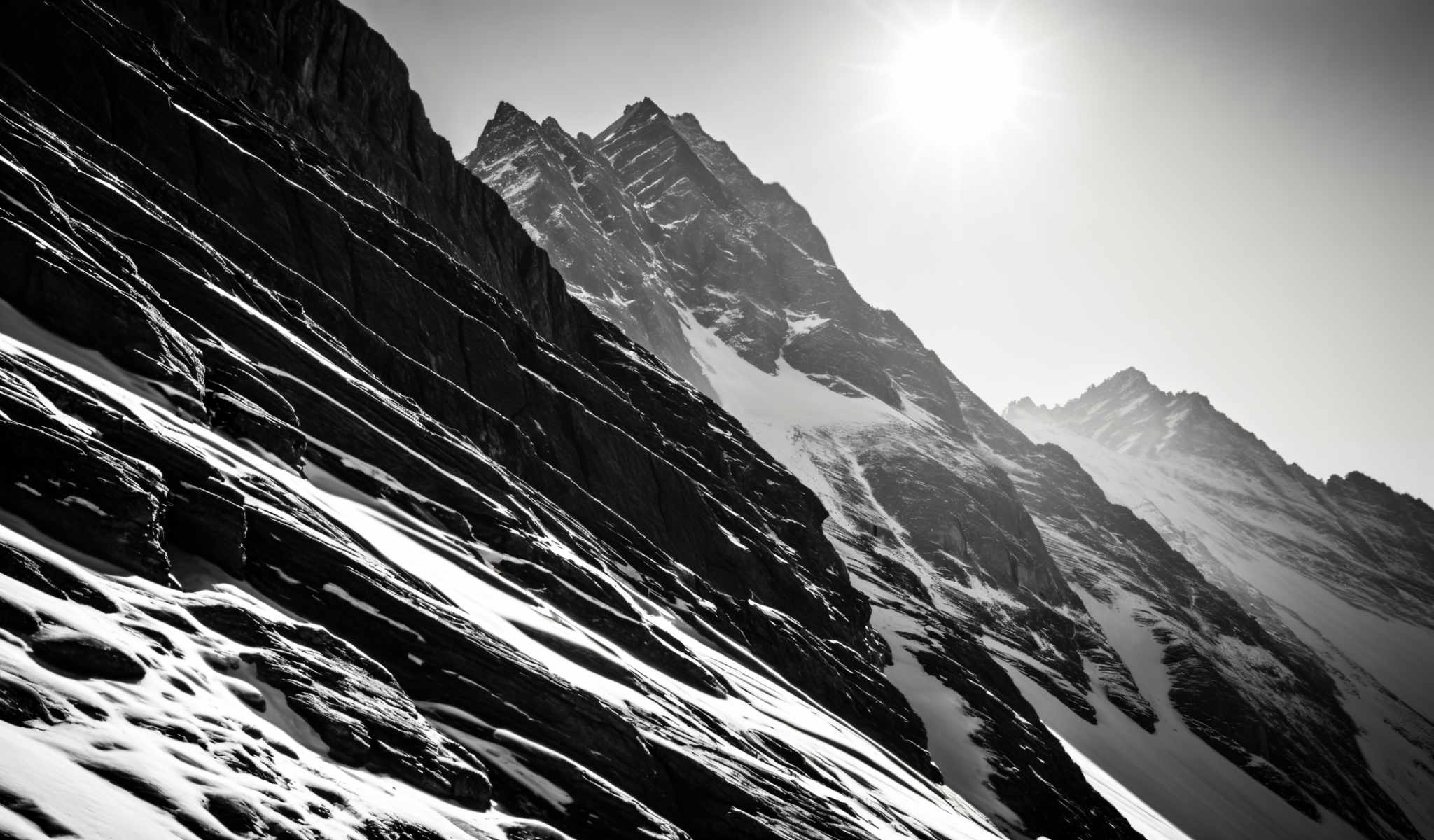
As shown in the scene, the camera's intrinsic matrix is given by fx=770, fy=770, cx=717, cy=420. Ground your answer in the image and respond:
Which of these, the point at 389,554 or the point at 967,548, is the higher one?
the point at 967,548

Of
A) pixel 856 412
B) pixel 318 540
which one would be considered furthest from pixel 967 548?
pixel 318 540

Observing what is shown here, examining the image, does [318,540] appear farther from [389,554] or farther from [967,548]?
[967,548]

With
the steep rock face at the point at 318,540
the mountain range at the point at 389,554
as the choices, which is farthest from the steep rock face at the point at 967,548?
the steep rock face at the point at 318,540

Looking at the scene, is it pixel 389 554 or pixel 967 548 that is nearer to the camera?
pixel 389 554

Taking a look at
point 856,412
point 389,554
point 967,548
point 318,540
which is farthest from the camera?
point 856,412

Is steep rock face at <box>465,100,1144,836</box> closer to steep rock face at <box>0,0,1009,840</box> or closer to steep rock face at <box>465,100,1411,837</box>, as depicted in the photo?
steep rock face at <box>465,100,1411,837</box>

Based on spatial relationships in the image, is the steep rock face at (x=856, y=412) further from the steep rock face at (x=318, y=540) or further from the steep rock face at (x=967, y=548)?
the steep rock face at (x=318, y=540)
